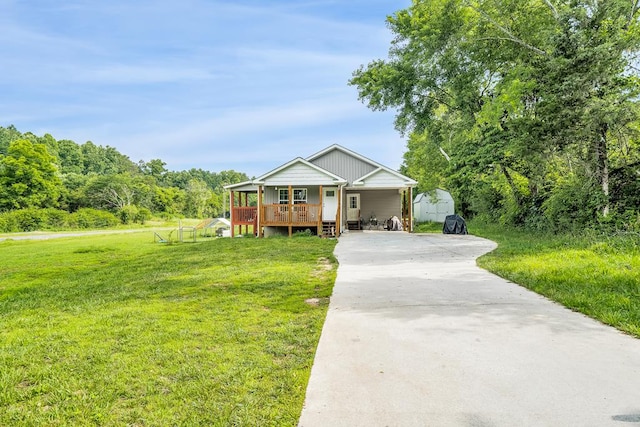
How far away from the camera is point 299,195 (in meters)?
18.3

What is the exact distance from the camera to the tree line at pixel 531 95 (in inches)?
400

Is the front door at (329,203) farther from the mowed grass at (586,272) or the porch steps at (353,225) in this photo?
the mowed grass at (586,272)

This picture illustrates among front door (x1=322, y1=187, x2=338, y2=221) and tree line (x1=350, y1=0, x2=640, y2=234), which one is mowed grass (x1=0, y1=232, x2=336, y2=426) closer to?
tree line (x1=350, y1=0, x2=640, y2=234)

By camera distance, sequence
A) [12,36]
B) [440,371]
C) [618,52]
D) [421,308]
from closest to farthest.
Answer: [440,371] → [421,308] → [618,52] → [12,36]

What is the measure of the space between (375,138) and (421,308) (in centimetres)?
2694

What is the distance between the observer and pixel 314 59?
583 inches

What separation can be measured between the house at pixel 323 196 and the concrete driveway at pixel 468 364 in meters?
11.2

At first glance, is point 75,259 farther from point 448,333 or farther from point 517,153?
point 517,153

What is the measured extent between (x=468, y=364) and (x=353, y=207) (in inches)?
693

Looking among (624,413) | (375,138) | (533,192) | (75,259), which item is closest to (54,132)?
(375,138)

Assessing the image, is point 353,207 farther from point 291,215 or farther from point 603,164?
point 603,164

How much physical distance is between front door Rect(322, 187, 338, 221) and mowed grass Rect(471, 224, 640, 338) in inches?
347

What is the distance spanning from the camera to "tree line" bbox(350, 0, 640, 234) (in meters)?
10.2

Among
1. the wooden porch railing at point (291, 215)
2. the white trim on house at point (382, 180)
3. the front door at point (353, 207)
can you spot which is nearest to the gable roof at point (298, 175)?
the wooden porch railing at point (291, 215)
